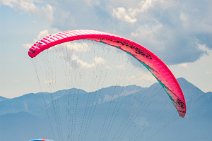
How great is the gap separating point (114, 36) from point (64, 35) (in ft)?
12.7

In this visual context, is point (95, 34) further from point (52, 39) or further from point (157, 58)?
point (157, 58)

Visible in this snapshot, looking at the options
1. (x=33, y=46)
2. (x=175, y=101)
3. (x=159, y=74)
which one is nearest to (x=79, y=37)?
(x=33, y=46)

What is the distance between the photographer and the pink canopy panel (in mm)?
31261

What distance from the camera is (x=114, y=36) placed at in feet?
112

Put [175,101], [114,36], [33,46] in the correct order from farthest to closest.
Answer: [175,101] < [114,36] < [33,46]

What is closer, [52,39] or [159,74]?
[52,39]

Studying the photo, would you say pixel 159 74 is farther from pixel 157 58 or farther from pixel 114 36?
pixel 114 36

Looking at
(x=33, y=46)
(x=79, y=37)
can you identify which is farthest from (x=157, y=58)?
(x=33, y=46)

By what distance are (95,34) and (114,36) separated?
74.7 inches

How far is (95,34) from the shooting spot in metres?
32.8

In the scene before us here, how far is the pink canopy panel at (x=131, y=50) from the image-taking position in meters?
31.3

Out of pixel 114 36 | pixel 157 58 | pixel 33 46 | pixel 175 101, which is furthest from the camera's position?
pixel 175 101

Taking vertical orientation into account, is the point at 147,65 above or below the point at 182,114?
above

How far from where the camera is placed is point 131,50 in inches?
1471
